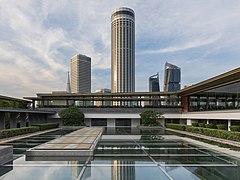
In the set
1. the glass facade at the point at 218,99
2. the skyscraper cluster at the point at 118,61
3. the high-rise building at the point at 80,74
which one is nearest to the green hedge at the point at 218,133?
the glass facade at the point at 218,99

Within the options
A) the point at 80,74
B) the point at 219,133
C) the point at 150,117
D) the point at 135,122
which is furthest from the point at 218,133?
the point at 80,74

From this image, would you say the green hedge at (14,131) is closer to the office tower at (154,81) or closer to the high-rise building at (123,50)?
the office tower at (154,81)

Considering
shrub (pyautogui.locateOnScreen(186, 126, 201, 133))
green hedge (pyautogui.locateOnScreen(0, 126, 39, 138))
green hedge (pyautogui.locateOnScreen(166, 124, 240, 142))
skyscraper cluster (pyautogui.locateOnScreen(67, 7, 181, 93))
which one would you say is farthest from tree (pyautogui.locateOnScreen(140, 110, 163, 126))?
skyscraper cluster (pyautogui.locateOnScreen(67, 7, 181, 93))

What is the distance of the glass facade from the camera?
22219 millimetres

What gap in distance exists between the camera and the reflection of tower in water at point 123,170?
272 inches

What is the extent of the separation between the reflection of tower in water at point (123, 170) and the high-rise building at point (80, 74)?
254ft

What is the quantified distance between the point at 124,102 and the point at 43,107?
45.0 feet

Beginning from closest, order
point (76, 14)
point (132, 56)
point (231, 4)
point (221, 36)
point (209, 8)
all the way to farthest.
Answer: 1. point (231, 4)
2. point (209, 8)
3. point (76, 14)
4. point (221, 36)
5. point (132, 56)

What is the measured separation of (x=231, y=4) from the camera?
16.5 meters

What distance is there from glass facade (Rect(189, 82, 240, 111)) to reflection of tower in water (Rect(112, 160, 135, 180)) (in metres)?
15.9

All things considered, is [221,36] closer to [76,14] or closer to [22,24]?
[76,14]

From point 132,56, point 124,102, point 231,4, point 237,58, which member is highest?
point 132,56

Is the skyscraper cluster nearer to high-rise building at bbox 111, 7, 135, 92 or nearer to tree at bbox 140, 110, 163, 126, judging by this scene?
high-rise building at bbox 111, 7, 135, 92

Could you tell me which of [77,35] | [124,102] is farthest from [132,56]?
[77,35]
